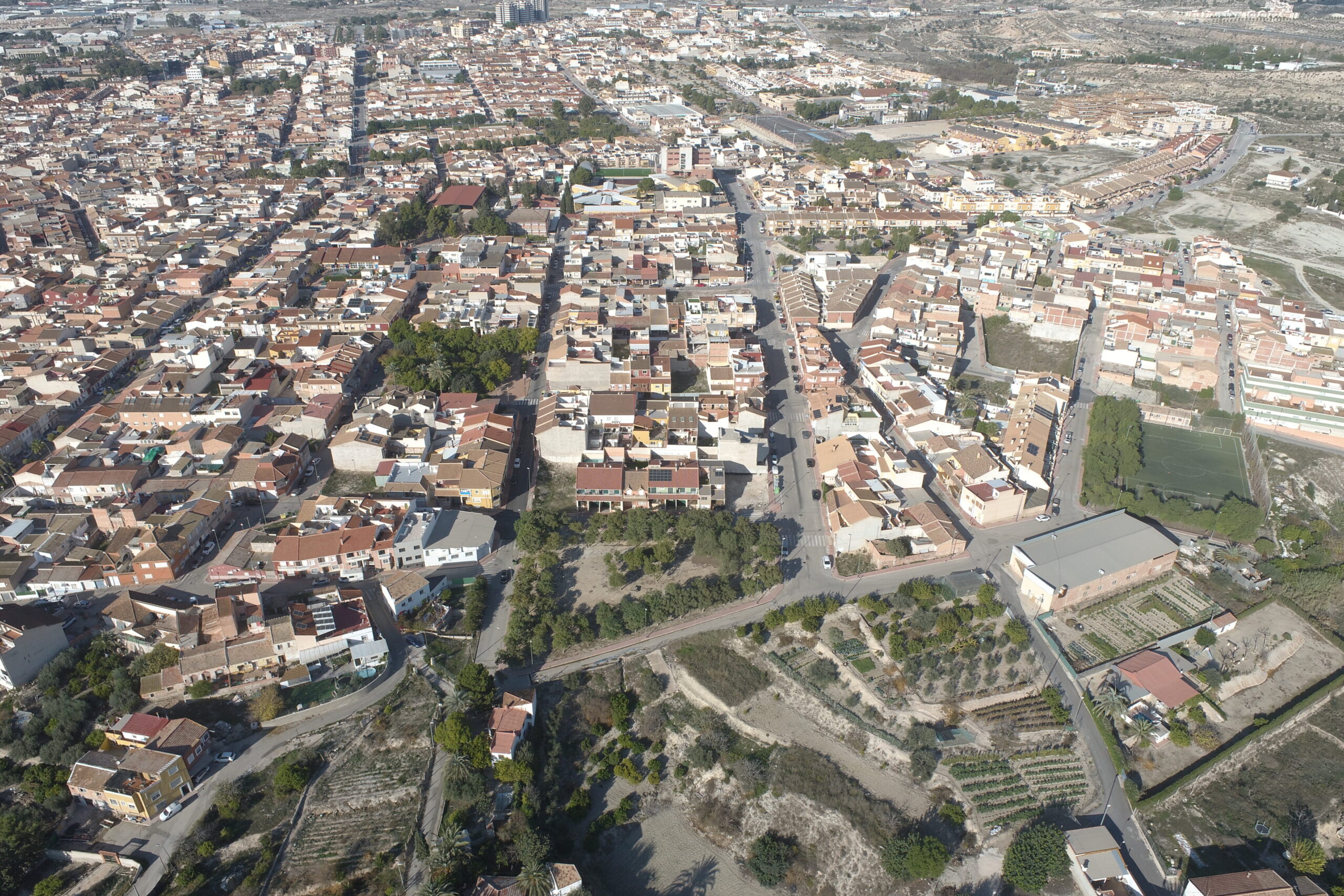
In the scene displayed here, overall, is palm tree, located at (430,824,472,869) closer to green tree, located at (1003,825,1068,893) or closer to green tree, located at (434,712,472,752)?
green tree, located at (434,712,472,752)

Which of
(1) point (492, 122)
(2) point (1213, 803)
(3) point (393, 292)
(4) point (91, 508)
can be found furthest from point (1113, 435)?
(1) point (492, 122)

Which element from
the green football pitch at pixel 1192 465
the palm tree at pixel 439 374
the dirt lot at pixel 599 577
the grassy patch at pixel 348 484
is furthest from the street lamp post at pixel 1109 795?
the palm tree at pixel 439 374

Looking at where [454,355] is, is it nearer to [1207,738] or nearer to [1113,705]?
[1113,705]

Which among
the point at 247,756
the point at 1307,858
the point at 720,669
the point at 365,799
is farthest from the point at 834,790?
the point at 247,756

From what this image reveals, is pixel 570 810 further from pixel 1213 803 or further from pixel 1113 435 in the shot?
pixel 1113 435

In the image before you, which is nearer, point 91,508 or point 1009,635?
point 1009,635

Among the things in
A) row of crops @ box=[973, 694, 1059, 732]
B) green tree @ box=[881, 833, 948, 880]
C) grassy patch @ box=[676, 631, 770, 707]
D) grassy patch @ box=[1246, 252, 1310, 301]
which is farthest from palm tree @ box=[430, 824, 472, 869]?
grassy patch @ box=[1246, 252, 1310, 301]
